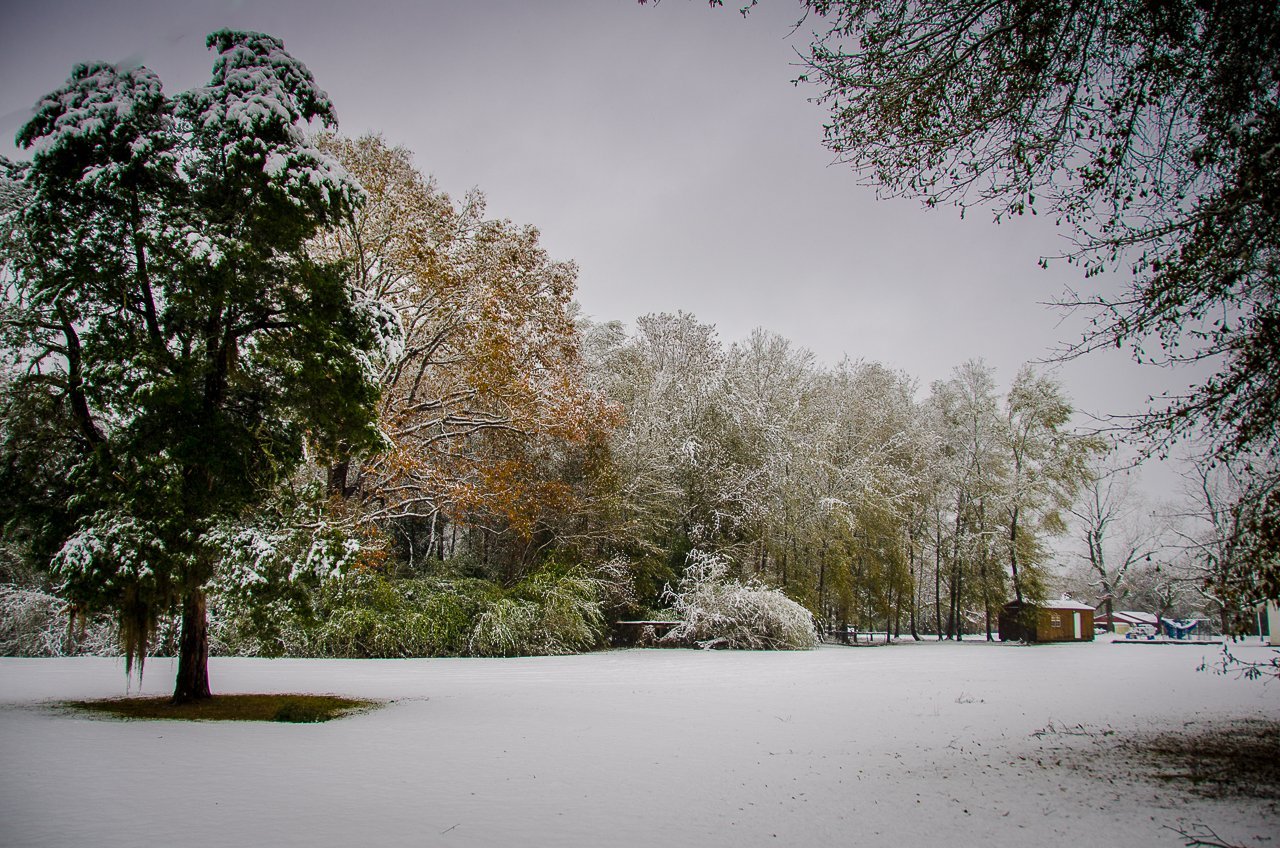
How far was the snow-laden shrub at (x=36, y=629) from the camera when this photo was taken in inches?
621

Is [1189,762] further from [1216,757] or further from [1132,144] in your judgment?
[1132,144]

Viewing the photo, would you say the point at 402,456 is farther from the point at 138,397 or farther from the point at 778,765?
the point at 778,765

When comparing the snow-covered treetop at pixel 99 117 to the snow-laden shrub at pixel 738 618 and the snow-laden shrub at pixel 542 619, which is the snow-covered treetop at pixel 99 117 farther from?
the snow-laden shrub at pixel 738 618

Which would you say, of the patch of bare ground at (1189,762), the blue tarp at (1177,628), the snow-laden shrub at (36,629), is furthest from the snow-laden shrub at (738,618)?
the blue tarp at (1177,628)

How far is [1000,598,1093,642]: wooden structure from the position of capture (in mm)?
26141

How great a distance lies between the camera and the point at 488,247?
15367 millimetres

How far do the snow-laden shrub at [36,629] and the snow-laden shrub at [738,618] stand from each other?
45.4 ft

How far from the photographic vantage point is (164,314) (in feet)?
26.2

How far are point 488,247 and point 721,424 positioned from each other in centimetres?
1057

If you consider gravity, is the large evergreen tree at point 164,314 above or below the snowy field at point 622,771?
above

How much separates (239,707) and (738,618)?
44.3ft

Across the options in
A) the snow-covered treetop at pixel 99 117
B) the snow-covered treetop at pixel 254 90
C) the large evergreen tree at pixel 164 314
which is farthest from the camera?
the snow-covered treetop at pixel 254 90

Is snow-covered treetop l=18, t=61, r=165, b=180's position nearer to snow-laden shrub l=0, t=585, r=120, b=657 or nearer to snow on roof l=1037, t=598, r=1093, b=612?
snow-laden shrub l=0, t=585, r=120, b=657

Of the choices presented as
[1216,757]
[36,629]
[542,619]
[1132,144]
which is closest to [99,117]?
[1132,144]
